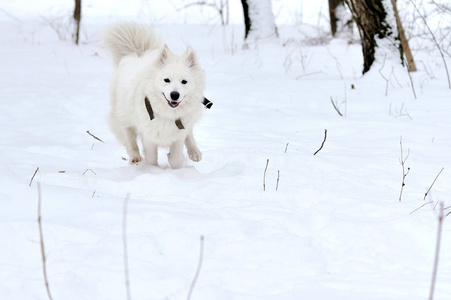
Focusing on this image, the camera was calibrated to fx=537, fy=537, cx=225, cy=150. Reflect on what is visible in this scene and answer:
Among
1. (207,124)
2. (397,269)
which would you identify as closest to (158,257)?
(397,269)

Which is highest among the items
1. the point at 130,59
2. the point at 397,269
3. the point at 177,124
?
the point at 130,59

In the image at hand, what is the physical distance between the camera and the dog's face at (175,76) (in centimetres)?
365

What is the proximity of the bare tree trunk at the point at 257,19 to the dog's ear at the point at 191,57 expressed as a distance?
21.8ft

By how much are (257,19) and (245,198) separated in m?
7.75

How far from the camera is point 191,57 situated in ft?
12.6

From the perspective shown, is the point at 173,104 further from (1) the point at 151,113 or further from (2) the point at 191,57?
(2) the point at 191,57

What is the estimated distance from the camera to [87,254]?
2.19 meters

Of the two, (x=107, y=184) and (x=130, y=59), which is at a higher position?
(x=130, y=59)

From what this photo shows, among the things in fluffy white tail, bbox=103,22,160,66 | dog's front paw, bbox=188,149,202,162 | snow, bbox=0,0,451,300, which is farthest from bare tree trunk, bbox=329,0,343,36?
dog's front paw, bbox=188,149,202,162

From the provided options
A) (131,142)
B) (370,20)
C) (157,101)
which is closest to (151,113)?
(157,101)

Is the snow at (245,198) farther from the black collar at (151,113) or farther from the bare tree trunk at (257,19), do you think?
the bare tree trunk at (257,19)

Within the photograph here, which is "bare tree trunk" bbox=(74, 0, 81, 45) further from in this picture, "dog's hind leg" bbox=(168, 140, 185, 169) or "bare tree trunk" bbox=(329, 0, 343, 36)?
"dog's hind leg" bbox=(168, 140, 185, 169)

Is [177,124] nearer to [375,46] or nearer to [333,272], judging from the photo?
[333,272]

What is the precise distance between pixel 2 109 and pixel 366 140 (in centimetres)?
373
